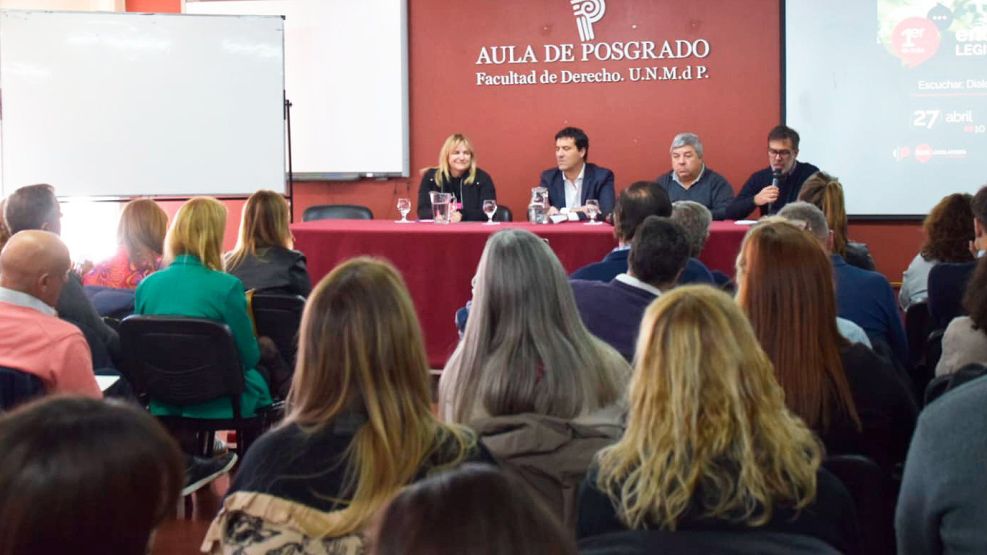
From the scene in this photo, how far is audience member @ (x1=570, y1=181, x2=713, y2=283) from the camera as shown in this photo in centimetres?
414

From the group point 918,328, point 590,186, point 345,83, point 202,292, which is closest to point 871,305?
point 918,328

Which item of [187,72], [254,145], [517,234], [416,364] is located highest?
[187,72]

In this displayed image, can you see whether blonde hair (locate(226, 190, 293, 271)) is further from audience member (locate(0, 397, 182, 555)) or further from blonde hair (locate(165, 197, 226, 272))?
audience member (locate(0, 397, 182, 555))

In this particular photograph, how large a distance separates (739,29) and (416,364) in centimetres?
613

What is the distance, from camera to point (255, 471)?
188cm

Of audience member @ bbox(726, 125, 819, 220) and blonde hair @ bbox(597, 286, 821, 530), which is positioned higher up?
audience member @ bbox(726, 125, 819, 220)

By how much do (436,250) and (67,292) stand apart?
2.36 m

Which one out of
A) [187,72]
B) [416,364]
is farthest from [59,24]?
[416,364]

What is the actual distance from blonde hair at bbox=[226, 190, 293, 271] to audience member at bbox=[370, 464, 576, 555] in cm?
405

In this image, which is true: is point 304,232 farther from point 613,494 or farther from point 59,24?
point 613,494

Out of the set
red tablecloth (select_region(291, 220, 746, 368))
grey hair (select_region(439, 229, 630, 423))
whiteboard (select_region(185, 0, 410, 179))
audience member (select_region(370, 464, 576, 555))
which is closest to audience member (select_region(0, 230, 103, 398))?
grey hair (select_region(439, 229, 630, 423))

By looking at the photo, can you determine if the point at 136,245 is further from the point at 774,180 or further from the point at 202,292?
the point at 774,180

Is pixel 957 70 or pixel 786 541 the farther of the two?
pixel 957 70

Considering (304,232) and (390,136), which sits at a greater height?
(390,136)
